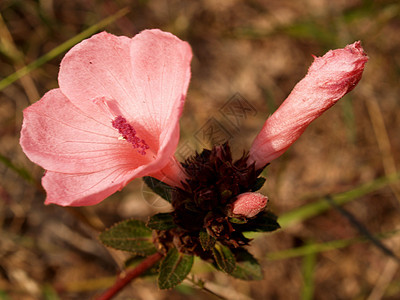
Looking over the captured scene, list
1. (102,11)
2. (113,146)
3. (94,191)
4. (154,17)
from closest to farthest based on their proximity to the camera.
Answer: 1. (94,191)
2. (113,146)
3. (102,11)
4. (154,17)

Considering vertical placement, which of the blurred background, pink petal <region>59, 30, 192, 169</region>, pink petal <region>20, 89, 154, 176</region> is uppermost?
pink petal <region>59, 30, 192, 169</region>

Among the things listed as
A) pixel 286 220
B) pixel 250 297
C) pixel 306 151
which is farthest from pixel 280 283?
pixel 306 151

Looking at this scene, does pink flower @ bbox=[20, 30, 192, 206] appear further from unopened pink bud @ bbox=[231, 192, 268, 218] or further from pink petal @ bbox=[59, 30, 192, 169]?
unopened pink bud @ bbox=[231, 192, 268, 218]

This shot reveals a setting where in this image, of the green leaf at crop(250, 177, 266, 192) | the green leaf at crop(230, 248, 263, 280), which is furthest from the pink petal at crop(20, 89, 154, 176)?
the green leaf at crop(230, 248, 263, 280)

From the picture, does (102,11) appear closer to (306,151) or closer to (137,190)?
(137,190)

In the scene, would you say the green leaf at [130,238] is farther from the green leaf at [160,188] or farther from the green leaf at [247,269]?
the green leaf at [247,269]
